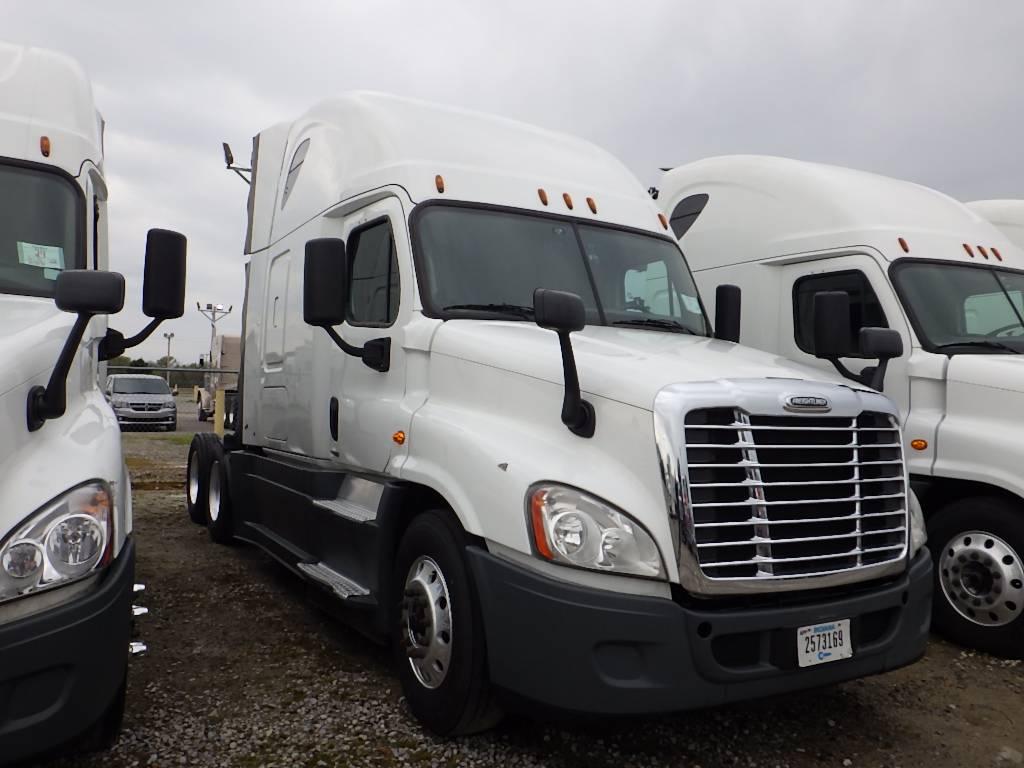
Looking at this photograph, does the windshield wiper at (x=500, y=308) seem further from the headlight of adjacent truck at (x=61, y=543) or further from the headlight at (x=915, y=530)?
the headlight at (x=915, y=530)

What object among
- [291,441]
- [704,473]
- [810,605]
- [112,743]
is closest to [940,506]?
[810,605]

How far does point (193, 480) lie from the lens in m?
8.51

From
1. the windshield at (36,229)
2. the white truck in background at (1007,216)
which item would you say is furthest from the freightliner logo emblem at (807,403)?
the white truck in background at (1007,216)

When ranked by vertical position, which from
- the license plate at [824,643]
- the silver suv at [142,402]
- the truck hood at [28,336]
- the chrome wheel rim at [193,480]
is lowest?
the silver suv at [142,402]

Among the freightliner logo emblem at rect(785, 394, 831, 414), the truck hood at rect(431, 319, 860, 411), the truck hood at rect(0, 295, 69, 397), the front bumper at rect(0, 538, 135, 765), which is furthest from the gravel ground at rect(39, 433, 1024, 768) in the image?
the truck hood at rect(0, 295, 69, 397)

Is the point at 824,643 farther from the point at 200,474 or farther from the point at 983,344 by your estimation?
the point at 200,474

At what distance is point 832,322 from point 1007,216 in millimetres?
5174

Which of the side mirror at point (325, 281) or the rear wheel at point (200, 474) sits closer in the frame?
the side mirror at point (325, 281)

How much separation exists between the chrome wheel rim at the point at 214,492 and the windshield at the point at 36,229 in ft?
13.1

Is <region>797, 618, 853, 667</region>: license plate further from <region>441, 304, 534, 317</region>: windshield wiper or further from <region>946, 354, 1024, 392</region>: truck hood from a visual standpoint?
<region>946, 354, 1024, 392</region>: truck hood

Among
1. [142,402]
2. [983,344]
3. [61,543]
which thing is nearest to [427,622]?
[61,543]

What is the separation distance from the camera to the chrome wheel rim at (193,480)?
8328mm

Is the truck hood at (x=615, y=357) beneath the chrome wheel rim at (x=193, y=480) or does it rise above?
above

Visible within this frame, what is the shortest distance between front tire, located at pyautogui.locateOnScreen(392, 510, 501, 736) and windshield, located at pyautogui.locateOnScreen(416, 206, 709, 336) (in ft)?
3.95
